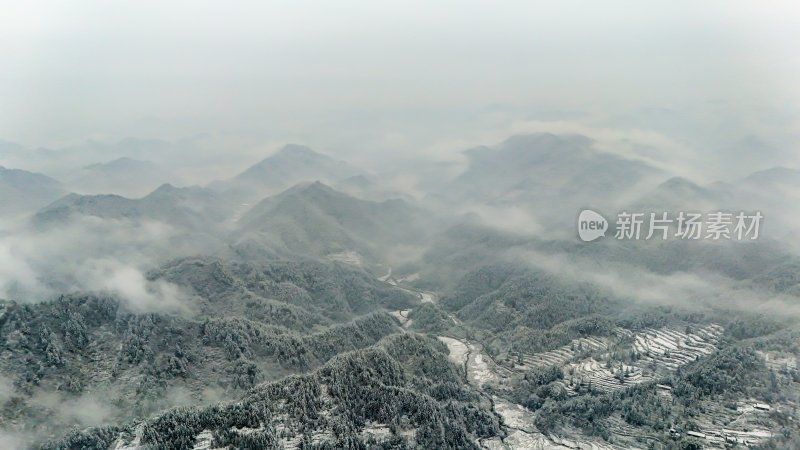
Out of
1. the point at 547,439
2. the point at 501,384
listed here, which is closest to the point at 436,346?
the point at 501,384

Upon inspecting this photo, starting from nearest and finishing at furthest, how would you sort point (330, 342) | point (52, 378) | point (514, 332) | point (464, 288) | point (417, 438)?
point (417, 438), point (52, 378), point (330, 342), point (514, 332), point (464, 288)

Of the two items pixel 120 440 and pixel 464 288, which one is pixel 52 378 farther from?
pixel 464 288

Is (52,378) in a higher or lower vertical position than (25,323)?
lower

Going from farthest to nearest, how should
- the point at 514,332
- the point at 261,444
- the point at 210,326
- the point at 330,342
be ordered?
the point at 514,332
the point at 330,342
the point at 210,326
the point at 261,444

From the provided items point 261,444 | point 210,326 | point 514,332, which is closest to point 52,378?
point 210,326

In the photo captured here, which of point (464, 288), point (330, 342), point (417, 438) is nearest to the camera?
point (417, 438)

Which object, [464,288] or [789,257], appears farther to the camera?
[464,288]

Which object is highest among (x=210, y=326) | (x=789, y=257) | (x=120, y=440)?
(x=789, y=257)

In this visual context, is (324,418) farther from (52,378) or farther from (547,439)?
(52,378)

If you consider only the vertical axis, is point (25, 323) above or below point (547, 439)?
above
